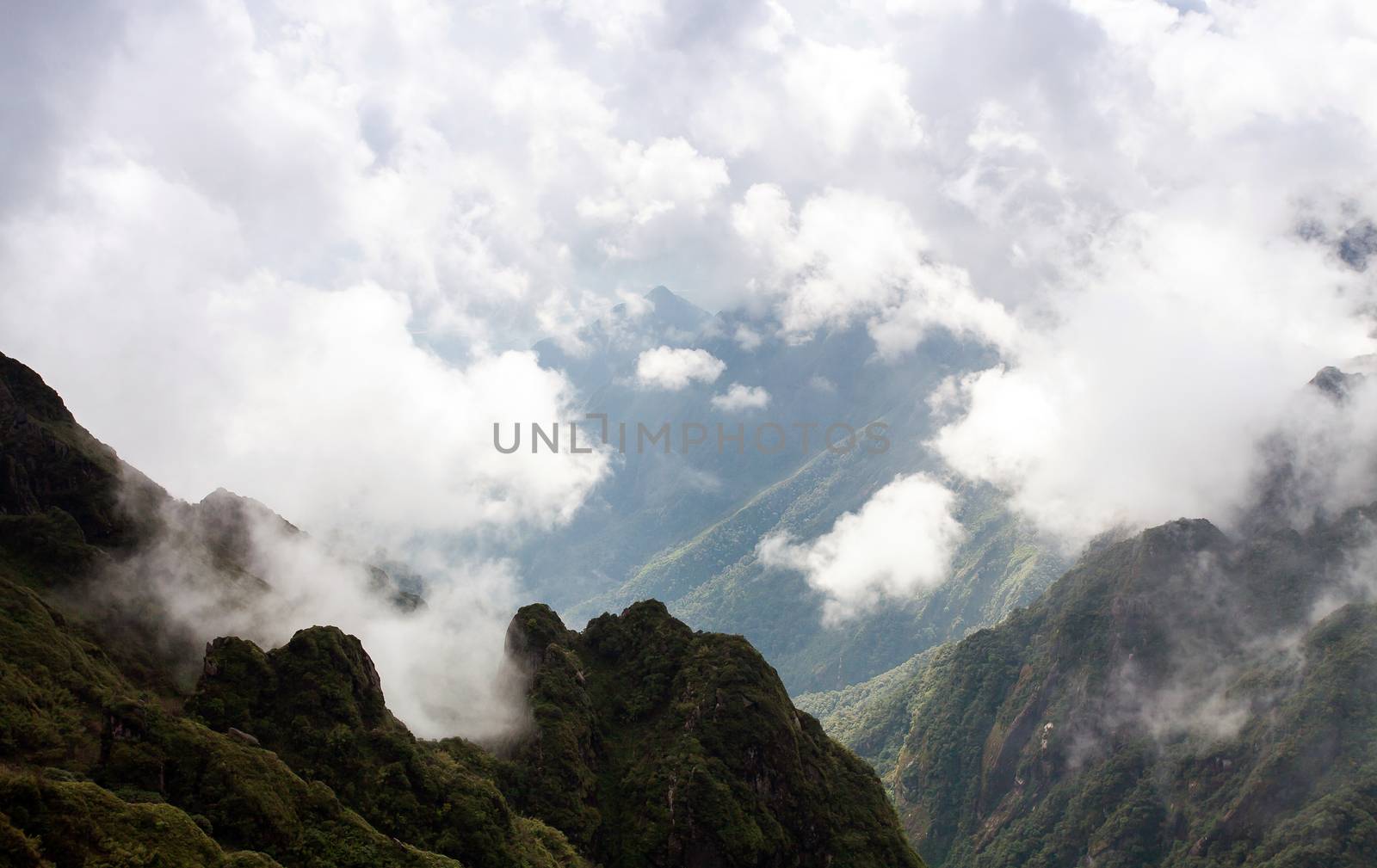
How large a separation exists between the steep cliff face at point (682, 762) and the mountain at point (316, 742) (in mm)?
310

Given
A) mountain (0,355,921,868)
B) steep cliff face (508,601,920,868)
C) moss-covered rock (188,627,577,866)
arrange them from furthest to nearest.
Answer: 1. steep cliff face (508,601,920,868)
2. moss-covered rock (188,627,577,866)
3. mountain (0,355,921,868)

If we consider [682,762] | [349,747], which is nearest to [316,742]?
[349,747]

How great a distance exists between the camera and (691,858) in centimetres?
10169

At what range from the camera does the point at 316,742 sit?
82.9 meters

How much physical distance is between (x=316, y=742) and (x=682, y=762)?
46.2 metres

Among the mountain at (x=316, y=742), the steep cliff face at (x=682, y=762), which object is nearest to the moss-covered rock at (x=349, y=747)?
the mountain at (x=316, y=742)

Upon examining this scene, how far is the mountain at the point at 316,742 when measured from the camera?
6312cm

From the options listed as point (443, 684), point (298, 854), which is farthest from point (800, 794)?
point (298, 854)

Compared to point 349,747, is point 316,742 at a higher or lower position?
higher

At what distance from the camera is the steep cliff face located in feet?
339

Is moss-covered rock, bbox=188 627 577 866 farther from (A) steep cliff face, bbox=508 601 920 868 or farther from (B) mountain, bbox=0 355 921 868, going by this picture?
(A) steep cliff face, bbox=508 601 920 868

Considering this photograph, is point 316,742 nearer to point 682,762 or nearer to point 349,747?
point 349,747

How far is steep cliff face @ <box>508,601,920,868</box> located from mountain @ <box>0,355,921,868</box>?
31 cm

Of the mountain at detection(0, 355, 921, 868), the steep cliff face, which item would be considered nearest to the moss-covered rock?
the mountain at detection(0, 355, 921, 868)
